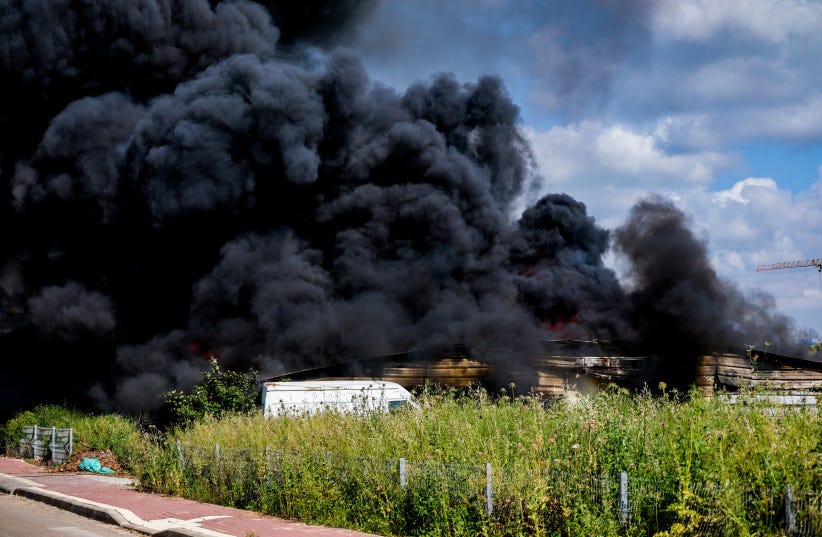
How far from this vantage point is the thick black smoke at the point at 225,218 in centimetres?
2780

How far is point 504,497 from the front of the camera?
833cm

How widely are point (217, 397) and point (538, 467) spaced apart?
44.8 ft

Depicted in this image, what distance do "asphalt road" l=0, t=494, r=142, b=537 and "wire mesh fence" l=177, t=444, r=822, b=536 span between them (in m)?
2.15

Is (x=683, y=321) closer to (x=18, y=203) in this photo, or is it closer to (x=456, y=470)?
(x=456, y=470)

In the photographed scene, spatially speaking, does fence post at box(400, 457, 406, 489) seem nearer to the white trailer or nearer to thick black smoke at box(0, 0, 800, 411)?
the white trailer

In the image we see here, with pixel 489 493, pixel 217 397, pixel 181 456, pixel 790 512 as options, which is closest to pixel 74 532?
pixel 181 456

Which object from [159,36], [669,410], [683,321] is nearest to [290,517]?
[669,410]

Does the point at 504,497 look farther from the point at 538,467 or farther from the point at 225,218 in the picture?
the point at 225,218

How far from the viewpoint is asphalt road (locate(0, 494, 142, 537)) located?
1035 cm

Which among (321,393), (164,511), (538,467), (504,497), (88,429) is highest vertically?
(321,393)

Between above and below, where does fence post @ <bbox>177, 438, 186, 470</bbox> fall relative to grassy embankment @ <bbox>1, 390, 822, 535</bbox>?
below

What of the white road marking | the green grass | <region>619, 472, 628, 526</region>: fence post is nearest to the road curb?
the white road marking

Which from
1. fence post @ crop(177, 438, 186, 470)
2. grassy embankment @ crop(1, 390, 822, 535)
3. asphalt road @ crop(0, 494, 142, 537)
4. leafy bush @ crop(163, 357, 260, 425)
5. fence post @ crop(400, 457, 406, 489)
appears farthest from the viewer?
leafy bush @ crop(163, 357, 260, 425)

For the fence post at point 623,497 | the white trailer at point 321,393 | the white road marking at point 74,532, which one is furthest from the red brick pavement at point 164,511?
the white trailer at point 321,393
